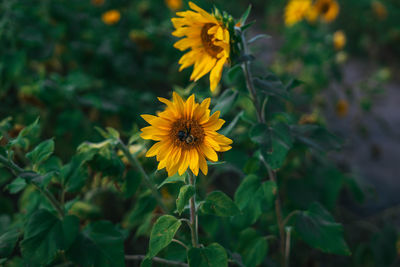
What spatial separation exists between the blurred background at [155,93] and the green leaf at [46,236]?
0.36 metres

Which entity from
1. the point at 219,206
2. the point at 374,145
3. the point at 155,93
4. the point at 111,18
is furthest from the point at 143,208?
the point at 374,145

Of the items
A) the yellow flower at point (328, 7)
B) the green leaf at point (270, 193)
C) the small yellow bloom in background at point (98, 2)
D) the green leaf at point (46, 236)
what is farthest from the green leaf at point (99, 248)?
the small yellow bloom in background at point (98, 2)

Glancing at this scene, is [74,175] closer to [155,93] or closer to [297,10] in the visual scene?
[155,93]

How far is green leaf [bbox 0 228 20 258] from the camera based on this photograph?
1035mm

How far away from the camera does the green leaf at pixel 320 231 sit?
1.14 metres

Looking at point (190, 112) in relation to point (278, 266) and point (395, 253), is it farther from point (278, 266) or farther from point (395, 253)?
point (395, 253)

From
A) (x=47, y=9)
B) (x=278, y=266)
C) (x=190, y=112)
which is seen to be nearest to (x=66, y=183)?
(x=190, y=112)

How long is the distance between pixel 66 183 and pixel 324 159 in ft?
4.60

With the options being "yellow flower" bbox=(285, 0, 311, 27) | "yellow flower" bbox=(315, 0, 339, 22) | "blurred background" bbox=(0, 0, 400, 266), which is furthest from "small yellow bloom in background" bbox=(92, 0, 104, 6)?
"yellow flower" bbox=(315, 0, 339, 22)

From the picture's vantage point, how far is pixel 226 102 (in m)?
1.11

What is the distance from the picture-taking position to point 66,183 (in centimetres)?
111

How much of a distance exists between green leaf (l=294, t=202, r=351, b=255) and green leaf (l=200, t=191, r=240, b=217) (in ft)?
1.31

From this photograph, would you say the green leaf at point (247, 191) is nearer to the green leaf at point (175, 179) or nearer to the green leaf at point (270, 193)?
the green leaf at point (270, 193)

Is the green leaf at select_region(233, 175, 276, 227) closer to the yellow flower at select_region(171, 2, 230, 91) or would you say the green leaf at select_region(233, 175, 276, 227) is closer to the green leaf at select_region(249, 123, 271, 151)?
the green leaf at select_region(249, 123, 271, 151)
